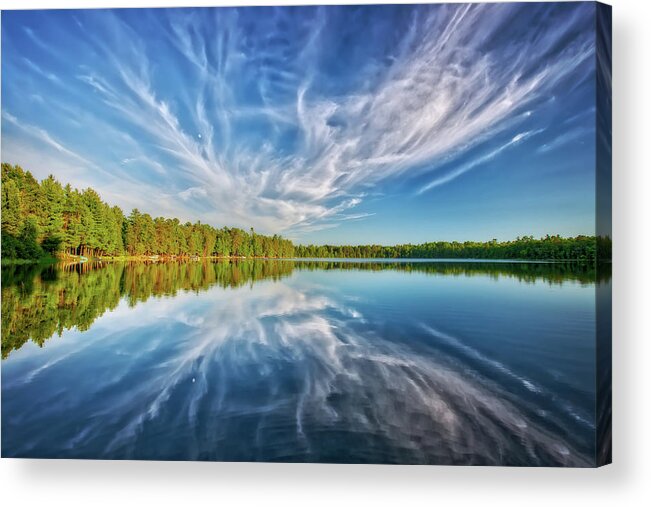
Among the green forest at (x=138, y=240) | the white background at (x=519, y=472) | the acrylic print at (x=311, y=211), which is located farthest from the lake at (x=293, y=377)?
the green forest at (x=138, y=240)

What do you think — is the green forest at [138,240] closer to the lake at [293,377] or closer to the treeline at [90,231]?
the treeline at [90,231]

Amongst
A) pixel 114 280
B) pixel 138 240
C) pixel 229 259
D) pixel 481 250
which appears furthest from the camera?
pixel 229 259

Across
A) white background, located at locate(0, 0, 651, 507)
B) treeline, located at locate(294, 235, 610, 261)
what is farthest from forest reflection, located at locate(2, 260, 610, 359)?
white background, located at locate(0, 0, 651, 507)

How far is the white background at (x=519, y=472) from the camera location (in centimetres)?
326

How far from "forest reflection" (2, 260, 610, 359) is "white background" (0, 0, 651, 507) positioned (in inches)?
26.4

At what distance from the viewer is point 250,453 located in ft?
11.0

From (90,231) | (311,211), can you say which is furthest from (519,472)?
(90,231)

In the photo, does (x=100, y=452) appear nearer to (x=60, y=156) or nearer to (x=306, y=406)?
(x=306, y=406)

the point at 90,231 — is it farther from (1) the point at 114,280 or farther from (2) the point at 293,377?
(2) the point at 293,377

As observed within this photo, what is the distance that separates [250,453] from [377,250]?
3251 mm

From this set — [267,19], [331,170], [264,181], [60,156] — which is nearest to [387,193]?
[331,170]

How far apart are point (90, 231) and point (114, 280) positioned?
862 millimetres

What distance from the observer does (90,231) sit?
5.06 m

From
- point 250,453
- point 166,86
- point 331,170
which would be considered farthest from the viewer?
point 331,170
